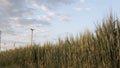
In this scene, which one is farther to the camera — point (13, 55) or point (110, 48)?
point (13, 55)

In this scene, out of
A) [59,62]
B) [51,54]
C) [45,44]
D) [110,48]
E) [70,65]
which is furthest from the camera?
[45,44]

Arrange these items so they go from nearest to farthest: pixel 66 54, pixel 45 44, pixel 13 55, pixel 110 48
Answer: pixel 110 48
pixel 66 54
pixel 45 44
pixel 13 55

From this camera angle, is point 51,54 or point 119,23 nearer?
point 119,23

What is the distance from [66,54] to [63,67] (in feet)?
1.86

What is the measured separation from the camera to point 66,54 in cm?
1135

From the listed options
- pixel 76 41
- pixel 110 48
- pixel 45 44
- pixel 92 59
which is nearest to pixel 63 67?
pixel 76 41

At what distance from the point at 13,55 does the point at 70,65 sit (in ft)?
38.8

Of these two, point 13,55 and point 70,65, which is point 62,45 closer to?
point 70,65

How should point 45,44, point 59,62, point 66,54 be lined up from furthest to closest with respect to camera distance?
point 45,44
point 59,62
point 66,54

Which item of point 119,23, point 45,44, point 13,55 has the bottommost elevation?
point 13,55

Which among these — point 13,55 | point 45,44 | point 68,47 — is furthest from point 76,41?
point 13,55

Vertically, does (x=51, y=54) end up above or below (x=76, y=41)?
below

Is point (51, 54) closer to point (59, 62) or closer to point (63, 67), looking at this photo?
point (59, 62)

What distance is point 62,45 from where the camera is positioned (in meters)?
12.1
